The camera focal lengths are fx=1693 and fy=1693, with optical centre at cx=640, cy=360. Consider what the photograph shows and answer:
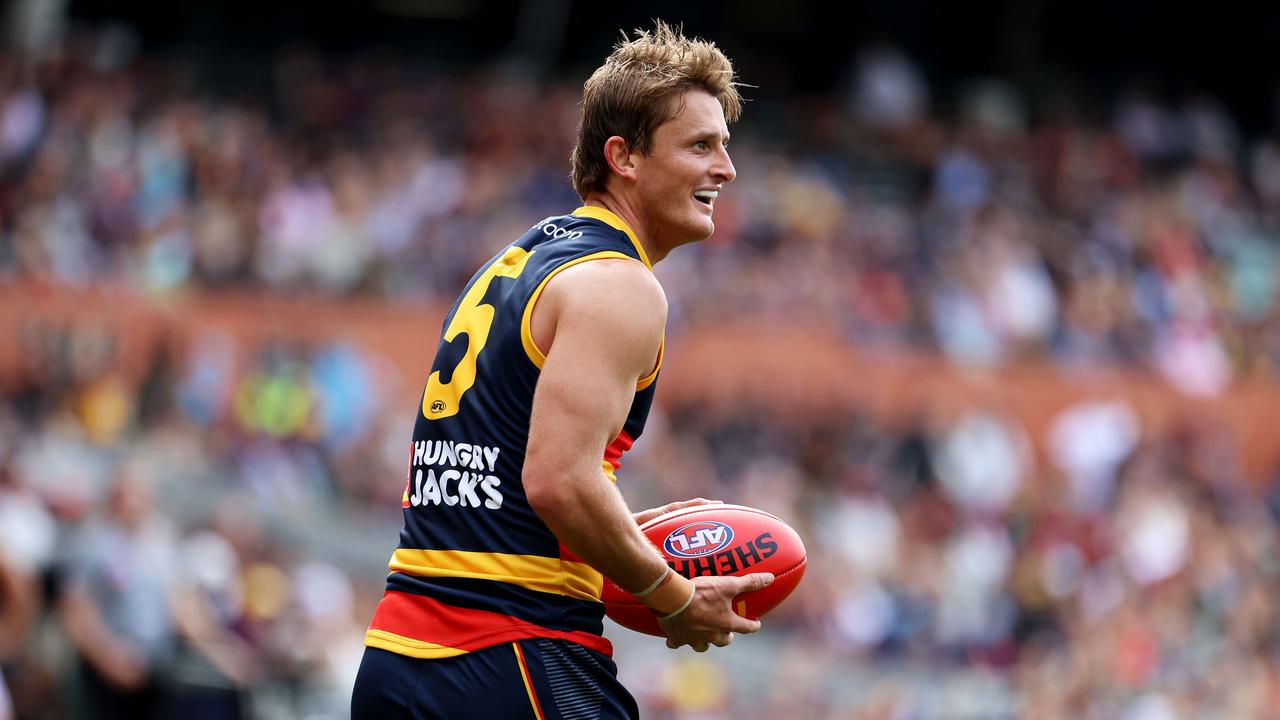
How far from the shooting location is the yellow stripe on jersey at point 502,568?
3.54m

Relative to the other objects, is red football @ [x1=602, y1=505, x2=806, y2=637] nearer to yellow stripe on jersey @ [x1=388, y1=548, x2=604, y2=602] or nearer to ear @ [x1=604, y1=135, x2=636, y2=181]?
yellow stripe on jersey @ [x1=388, y1=548, x2=604, y2=602]

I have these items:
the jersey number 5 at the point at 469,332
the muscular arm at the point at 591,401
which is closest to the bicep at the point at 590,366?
the muscular arm at the point at 591,401

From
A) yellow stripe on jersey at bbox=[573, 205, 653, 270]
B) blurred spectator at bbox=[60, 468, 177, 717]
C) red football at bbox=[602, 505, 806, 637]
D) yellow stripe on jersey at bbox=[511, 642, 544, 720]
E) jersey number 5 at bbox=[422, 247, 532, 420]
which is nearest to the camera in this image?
yellow stripe on jersey at bbox=[511, 642, 544, 720]

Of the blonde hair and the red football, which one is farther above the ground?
the blonde hair

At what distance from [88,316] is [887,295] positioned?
305 inches

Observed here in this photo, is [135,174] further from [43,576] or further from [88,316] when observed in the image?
[43,576]

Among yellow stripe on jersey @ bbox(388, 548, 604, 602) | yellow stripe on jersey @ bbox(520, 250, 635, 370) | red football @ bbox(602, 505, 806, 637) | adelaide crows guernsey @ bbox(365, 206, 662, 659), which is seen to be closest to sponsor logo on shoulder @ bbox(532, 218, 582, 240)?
adelaide crows guernsey @ bbox(365, 206, 662, 659)

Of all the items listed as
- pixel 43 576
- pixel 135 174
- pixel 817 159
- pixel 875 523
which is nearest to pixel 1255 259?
pixel 817 159

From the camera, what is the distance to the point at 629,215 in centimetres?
382

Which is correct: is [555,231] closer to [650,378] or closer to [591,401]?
[650,378]

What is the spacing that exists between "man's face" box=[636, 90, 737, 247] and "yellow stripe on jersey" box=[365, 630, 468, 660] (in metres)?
1.04

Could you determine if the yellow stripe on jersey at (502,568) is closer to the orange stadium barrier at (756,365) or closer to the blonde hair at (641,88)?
the blonde hair at (641,88)

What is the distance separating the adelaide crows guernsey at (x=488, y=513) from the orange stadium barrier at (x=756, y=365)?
8.62m

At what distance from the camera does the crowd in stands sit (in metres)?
9.23
